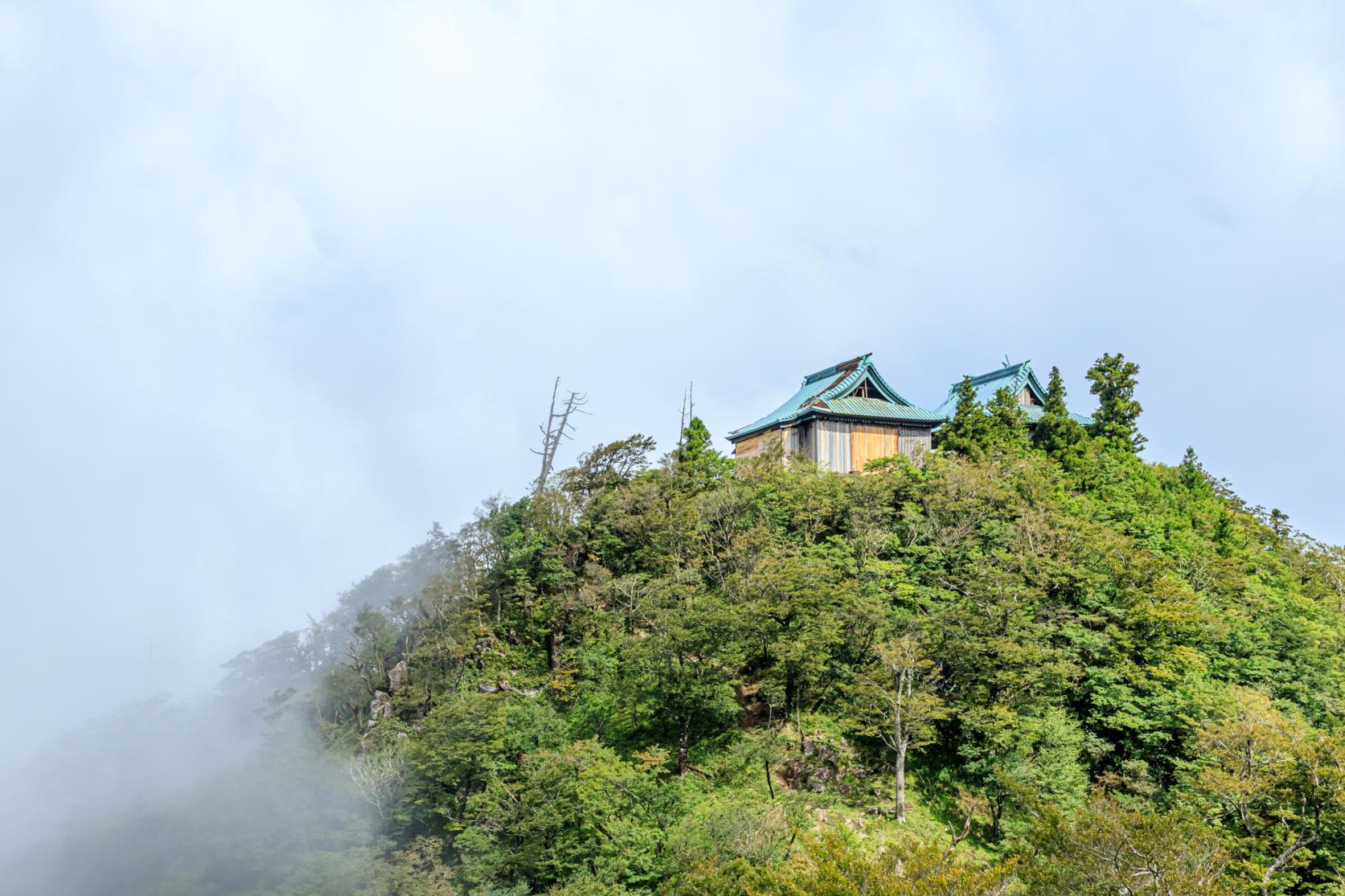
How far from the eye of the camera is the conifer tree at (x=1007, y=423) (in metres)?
37.4

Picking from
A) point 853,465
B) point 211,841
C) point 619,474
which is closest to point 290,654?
point 211,841

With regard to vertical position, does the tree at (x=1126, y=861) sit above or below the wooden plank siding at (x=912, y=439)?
below

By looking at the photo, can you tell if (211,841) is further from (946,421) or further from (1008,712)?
(946,421)

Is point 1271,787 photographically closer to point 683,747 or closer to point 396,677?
point 683,747

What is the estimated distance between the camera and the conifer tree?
37438 millimetres

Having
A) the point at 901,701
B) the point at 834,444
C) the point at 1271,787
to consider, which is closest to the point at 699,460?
the point at 834,444

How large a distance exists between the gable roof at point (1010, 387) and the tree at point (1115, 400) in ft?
12.7

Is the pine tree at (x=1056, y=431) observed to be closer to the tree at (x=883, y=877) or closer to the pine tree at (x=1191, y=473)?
the pine tree at (x=1191, y=473)

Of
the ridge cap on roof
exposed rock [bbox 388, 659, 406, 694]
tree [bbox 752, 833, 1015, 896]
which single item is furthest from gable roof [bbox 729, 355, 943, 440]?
tree [bbox 752, 833, 1015, 896]

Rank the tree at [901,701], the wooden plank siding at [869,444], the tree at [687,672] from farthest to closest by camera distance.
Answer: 1. the wooden plank siding at [869,444]
2. the tree at [687,672]
3. the tree at [901,701]

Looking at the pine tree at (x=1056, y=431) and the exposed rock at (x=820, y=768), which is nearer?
the exposed rock at (x=820, y=768)

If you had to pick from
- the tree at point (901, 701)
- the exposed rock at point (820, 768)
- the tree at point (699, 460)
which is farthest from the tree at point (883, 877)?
the tree at point (699, 460)

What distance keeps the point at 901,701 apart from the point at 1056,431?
72.3 feet

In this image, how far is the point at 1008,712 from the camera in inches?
880
